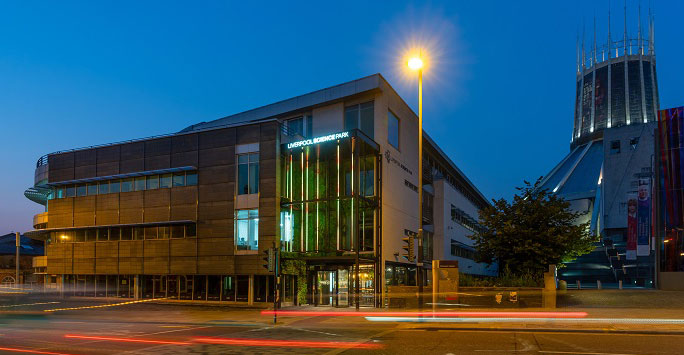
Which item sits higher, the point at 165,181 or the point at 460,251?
the point at 165,181

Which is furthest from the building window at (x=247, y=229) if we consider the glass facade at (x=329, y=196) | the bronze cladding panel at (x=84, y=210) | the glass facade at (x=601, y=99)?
the glass facade at (x=601, y=99)

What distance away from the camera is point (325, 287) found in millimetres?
34094

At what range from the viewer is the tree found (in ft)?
109

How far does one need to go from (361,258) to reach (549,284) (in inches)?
417

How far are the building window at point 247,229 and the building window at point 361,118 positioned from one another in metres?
8.59

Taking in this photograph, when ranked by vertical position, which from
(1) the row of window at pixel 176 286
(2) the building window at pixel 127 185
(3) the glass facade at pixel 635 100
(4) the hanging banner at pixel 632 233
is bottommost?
(1) the row of window at pixel 176 286

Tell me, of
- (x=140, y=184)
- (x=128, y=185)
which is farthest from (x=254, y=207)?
(x=128, y=185)

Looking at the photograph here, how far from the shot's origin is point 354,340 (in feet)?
56.2

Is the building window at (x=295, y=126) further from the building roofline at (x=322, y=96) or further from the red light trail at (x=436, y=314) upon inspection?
the red light trail at (x=436, y=314)

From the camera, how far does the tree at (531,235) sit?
109 feet

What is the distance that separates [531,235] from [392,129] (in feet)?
37.8

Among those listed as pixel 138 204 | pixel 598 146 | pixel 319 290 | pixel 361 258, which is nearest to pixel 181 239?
pixel 138 204

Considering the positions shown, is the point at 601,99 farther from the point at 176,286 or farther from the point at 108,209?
the point at 108,209

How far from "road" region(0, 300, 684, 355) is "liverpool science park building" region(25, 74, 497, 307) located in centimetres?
734
